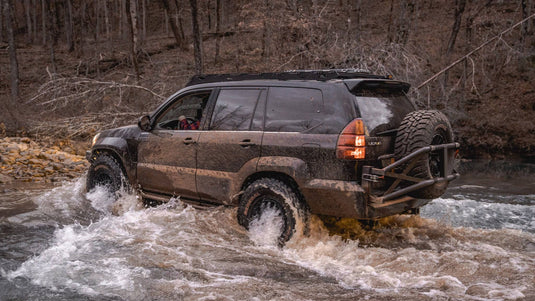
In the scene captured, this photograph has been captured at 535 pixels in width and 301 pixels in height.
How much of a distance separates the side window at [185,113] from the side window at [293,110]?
3.88 ft

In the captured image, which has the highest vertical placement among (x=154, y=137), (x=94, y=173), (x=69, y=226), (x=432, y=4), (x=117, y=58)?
(x=432, y=4)

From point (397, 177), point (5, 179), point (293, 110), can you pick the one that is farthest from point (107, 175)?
point (397, 177)

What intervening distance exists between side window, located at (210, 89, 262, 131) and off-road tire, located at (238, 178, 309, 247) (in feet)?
2.65

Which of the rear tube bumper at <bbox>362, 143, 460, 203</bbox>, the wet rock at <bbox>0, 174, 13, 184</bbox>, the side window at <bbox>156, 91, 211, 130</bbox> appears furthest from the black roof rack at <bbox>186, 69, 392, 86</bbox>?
the wet rock at <bbox>0, 174, 13, 184</bbox>

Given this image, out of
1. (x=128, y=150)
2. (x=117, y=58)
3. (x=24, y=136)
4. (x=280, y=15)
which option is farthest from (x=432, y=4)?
(x=128, y=150)

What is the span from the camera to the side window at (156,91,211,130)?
21.2 feet

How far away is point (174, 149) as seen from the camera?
6410 millimetres

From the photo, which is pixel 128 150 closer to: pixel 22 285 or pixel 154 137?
pixel 154 137

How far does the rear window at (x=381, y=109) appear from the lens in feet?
16.6

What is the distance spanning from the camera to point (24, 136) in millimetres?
15172

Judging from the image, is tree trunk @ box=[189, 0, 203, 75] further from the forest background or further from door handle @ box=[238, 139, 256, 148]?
door handle @ box=[238, 139, 256, 148]

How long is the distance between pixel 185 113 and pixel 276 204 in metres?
2.35

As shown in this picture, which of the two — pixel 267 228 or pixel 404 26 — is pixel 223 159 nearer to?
pixel 267 228

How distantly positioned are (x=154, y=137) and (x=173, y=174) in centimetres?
67
